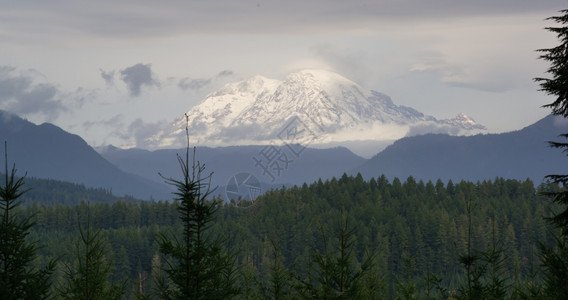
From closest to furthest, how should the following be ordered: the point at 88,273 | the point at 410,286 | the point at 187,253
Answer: the point at 187,253 < the point at 88,273 < the point at 410,286

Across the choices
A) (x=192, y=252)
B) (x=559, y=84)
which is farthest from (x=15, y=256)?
(x=559, y=84)

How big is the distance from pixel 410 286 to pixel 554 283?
11.7 m

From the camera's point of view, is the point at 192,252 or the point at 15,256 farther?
the point at 15,256

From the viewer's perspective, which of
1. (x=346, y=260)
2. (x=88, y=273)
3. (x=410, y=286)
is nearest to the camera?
(x=346, y=260)

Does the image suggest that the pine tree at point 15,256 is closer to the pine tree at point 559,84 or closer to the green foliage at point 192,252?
the green foliage at point 192,252

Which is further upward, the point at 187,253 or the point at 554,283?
the point at 187,253

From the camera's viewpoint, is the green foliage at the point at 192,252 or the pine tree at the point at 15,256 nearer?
the green foliage at the point at 192,252

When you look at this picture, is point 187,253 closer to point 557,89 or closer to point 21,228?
point 21,228

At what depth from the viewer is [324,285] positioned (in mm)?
23906

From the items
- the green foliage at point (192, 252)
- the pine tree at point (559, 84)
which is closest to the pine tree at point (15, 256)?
Answer: the green foliage at point (192, 252)

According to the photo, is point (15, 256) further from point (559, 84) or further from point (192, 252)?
point (559, 84)

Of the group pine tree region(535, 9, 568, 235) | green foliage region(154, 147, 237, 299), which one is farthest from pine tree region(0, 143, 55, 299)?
pine tree region(535, 9, 568, 235)

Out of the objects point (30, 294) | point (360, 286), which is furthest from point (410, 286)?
point (30, 294)

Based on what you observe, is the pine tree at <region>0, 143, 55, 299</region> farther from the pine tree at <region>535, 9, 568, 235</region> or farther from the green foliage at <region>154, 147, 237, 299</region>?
the pine tree at <region>535, 9, 568, 235</region>
